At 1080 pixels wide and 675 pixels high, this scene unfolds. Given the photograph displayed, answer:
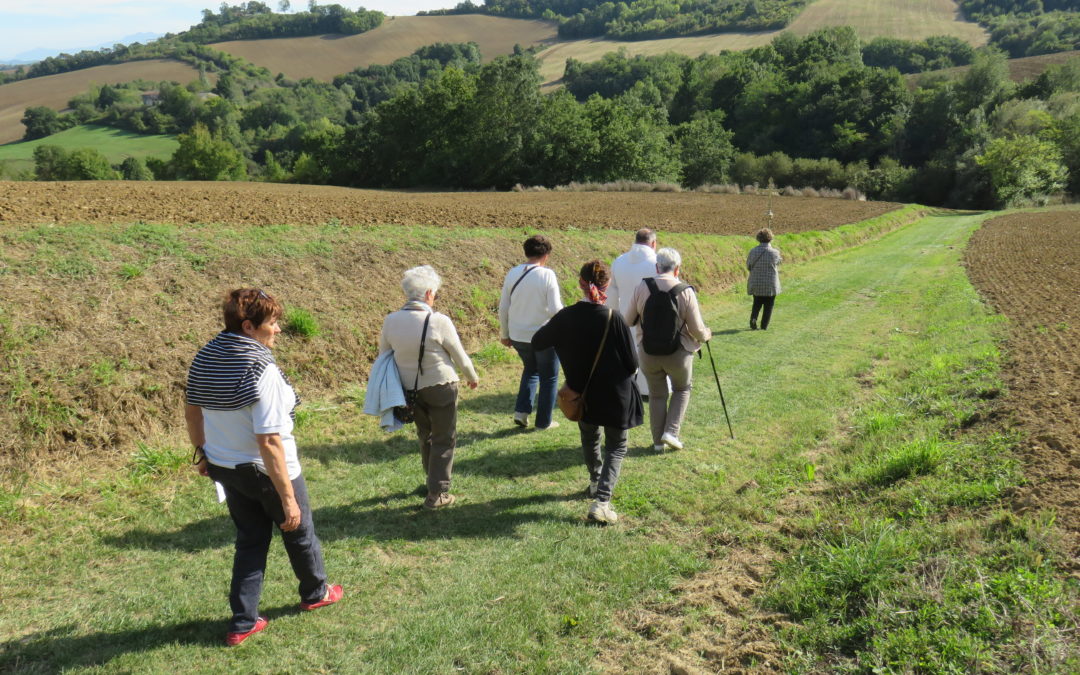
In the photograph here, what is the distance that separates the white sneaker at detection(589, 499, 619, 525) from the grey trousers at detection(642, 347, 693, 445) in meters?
1.52

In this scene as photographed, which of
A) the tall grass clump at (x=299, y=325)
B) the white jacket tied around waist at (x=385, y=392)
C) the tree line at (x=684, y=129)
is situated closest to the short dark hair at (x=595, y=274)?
the white jacket tied around waist at (x=385, y=392)

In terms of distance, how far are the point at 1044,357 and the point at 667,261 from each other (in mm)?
6150

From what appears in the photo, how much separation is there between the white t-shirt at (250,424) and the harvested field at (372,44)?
12777 cm

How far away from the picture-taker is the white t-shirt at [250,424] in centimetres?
329

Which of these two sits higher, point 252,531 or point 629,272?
point 629,272

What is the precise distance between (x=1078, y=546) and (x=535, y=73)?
6129 centimetres

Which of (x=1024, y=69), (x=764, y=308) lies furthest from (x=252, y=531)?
(x=1024, y=69)

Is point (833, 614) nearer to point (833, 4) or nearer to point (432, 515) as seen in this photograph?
point (432, 515)

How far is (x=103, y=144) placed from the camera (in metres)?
79.1

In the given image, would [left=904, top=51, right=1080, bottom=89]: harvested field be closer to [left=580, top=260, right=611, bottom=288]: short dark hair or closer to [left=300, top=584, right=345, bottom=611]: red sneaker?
[left=580, top=260, right=611, bottom=288]: short dark hair

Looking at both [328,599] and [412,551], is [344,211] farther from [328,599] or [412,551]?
[328,599]

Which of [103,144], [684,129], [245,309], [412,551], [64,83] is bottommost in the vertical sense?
[412,551]

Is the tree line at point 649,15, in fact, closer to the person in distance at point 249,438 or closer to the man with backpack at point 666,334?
the man with backpack at point 666,334

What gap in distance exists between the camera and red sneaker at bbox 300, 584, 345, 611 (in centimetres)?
400
